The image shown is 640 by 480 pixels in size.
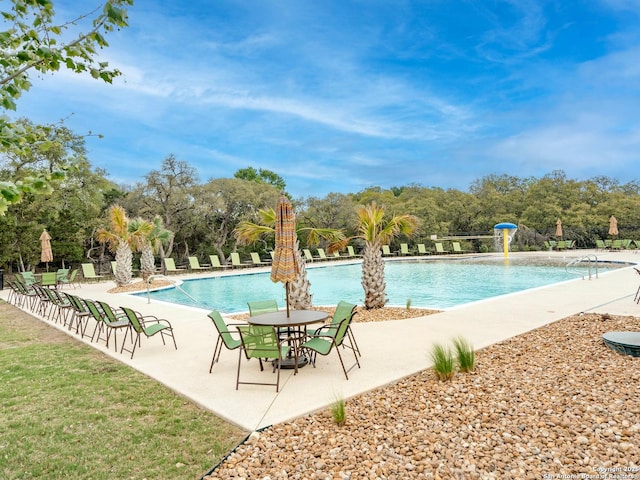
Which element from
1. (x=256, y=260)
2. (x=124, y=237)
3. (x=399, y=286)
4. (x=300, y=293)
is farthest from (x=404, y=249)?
(x=300, y=293)

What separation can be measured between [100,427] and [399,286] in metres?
13.5

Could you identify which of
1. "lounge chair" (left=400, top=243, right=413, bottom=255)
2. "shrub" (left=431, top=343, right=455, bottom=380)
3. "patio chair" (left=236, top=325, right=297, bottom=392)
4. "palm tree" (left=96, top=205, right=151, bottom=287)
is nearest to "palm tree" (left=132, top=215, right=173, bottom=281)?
"palm tree" (left=96, top=205, right=151, bottom=287)

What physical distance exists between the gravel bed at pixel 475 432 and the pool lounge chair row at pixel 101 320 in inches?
135

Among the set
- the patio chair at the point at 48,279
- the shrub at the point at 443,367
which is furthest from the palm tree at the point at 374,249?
the patio chair at the point at 48,279

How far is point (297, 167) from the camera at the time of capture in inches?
1642

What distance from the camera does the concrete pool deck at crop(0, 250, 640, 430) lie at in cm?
421

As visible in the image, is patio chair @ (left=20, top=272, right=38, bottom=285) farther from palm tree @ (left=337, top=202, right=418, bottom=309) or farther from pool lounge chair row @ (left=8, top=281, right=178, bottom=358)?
palm tree @ (left=337, top=202, right=418, bottom=309)

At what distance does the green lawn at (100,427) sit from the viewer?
313 centimetres

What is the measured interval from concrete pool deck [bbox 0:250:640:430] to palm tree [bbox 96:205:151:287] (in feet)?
21.7

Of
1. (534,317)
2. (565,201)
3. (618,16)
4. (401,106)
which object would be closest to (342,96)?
(401,106)

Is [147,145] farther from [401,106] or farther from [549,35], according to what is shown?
[549,35]

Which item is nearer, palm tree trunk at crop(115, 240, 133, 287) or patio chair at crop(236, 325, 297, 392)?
patio chair at crop(236, 325, 297, 392)

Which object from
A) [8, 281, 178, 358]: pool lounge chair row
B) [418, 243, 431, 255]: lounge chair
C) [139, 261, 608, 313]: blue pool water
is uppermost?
[418, 243, 431, 255]: lounge chair

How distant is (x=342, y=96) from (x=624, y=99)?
16.8 metres
